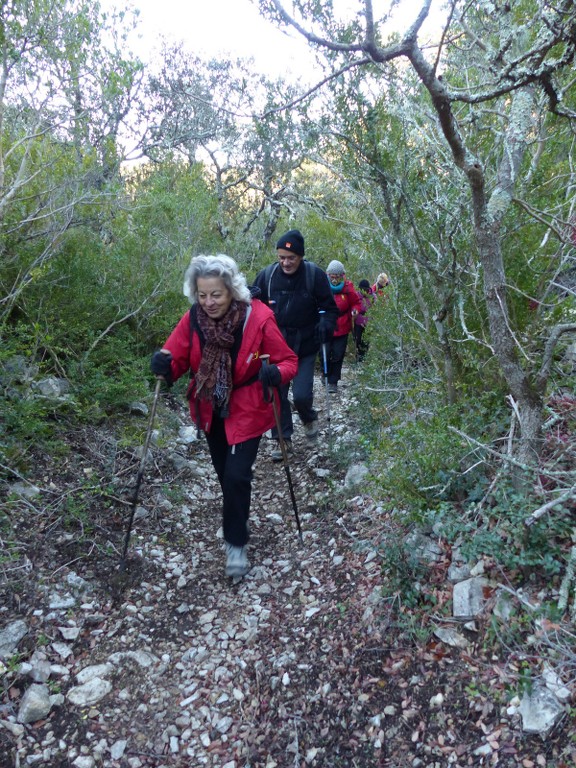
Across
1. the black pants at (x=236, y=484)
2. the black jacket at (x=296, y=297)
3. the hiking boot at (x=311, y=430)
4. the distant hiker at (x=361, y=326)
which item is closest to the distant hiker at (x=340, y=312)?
the distant hiker at (x=361, y=326)

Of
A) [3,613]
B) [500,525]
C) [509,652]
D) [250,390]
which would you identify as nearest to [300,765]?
[509,652]

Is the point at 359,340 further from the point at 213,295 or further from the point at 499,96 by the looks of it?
the point at 499,96

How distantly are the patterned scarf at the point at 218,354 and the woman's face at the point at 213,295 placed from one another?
0.07 meters

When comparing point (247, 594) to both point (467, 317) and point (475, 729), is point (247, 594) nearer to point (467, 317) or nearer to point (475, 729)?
point (475, 729)

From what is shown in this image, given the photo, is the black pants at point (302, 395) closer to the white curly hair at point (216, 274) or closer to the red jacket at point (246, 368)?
the red jacket at point (246, 368)

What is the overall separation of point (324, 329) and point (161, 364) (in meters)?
2.76

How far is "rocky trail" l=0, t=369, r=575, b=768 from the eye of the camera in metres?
→ 2.78

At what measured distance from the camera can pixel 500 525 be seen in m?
3.29

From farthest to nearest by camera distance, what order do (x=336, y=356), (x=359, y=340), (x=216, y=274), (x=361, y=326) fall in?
1. (x=359, y=340)
2. (x=361, y=326)
3. (x=336, y=356)
4. (x=216, y=274)

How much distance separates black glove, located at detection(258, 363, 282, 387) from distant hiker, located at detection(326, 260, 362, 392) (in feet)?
16.1

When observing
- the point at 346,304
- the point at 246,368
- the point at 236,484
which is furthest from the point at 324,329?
the point at 346,304

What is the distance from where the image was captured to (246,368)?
410cm

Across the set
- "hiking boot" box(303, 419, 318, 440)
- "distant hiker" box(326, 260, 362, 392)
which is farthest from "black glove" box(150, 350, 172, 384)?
"distant hiker" box(326, 260, 362, 392)

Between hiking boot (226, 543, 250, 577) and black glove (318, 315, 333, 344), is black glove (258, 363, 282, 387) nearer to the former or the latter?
hiking boot (226, 543, 250, 577)
